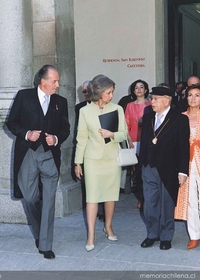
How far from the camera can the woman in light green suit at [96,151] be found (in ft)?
21.9

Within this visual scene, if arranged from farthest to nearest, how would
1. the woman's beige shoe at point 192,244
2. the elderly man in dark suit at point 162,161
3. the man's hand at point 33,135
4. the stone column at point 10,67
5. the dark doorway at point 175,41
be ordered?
the dark doorway at point 175,41 < the stone column at point 10,67 < the woman's beige shoe at point 192,244 < the elderly man in dark suit at point 162,161 < the man's hand at point 33,135

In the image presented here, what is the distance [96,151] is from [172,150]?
0.85 metres

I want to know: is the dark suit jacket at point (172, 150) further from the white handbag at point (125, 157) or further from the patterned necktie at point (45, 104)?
the patterned necktie at point (45, 104)

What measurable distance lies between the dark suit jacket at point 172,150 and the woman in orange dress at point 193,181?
191mm

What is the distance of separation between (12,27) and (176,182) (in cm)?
323

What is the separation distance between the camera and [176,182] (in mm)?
6621

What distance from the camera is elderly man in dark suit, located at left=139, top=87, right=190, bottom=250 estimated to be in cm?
653

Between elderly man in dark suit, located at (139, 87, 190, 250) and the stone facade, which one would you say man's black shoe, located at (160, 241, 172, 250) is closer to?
elderly man in dark suit, located at (139, 87, 190, 250)

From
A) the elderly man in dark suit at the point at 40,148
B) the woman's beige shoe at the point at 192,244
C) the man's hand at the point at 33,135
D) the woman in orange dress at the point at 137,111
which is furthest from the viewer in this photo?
the woman in orange dress at the point at 137,111

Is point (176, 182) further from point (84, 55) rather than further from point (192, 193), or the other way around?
point (84, 55)

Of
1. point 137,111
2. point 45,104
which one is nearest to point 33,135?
point 45,104

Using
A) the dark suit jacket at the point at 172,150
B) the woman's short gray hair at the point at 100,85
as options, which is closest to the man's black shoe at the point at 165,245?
the dark suit jacket at the point at 172,150
